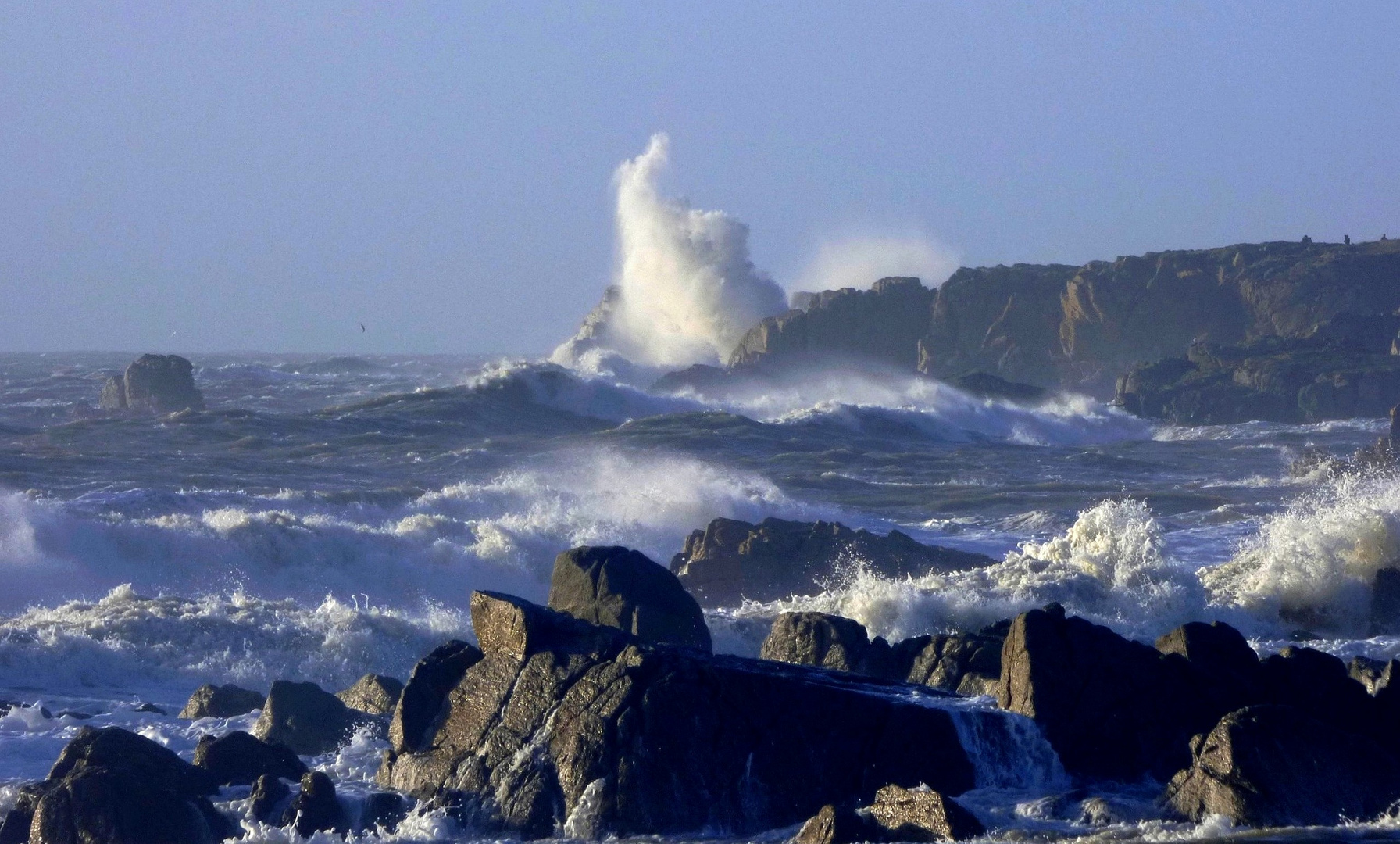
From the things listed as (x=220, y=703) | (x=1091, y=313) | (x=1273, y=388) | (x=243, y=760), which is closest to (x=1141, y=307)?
(x=1091, y=313)

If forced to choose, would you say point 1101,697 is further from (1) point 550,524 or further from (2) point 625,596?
(1) point 550,524

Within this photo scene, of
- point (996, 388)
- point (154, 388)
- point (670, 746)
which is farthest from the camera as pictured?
point (996, 388)

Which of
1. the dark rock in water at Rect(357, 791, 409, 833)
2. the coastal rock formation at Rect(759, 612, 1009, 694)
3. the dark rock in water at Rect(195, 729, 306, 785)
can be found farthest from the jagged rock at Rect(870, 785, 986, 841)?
the dark rock in water at Rect(195, 729, 306, 785)

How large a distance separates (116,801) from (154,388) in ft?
139

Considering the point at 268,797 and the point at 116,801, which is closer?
the point at 116,801

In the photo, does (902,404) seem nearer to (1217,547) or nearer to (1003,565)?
(1217,547)

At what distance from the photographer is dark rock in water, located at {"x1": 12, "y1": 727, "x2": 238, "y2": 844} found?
30.5 feet

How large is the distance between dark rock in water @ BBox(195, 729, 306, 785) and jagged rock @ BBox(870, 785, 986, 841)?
3.85m

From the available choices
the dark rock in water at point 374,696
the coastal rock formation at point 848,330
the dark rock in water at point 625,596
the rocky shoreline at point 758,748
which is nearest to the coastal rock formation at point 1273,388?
the coastal rock formation at point 848,330

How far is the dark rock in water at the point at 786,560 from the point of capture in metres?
20.8

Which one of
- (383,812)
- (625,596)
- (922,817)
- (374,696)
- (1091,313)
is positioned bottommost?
(383,812)

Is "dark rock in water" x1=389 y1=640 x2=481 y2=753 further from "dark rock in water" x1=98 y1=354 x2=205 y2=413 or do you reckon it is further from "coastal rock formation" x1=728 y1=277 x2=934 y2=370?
"coastal rock formation" x1=728 y1=277 x2=934 y2=370

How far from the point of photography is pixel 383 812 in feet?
32.4

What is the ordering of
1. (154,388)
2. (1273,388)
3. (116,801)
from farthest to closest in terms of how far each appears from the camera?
(1273,388) → (154,388) → (116,801)
